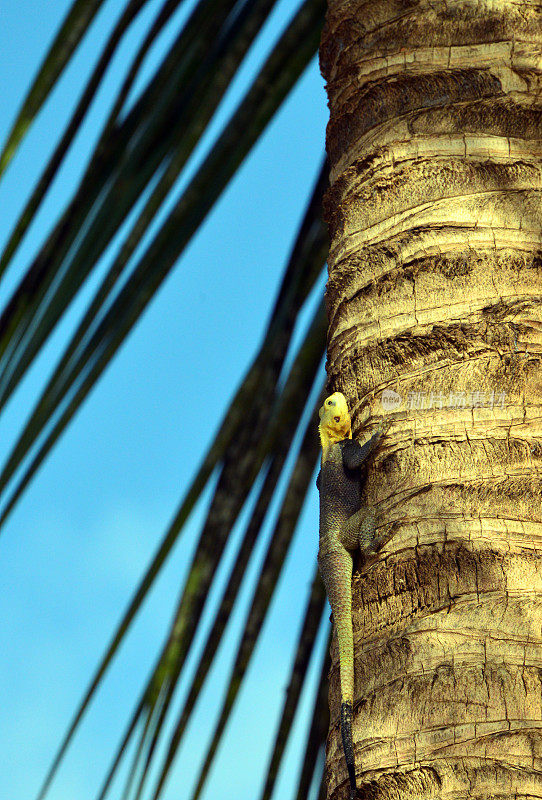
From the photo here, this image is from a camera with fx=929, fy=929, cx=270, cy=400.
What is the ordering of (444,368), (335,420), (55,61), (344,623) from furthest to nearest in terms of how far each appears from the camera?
(55,61)
(335,420)
(344,623)
(444,368)

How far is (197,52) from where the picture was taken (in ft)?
11.2

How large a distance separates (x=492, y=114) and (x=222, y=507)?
1.67m

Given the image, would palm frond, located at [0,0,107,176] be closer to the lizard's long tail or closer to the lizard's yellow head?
the lizard's yellow head

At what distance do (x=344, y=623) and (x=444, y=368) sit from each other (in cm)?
54

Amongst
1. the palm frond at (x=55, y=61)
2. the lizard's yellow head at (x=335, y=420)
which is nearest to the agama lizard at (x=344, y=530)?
the lizard's yellow head at (x=335, y=420)

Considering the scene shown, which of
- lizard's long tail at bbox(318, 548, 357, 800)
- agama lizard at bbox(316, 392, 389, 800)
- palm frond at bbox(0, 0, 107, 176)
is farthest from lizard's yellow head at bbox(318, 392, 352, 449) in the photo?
palm frond at bbox(0, 0, 107, 176)

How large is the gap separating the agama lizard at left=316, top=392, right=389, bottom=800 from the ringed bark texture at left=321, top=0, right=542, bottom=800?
1.5 inches

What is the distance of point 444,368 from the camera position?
5.65ft

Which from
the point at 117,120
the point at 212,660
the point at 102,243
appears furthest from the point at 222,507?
the point at 117,120

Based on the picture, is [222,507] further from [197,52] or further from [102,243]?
[197,52]

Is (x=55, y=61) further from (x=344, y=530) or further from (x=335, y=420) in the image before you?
(x=344, y=530)

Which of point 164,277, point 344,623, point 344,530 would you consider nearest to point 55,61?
point 164,277

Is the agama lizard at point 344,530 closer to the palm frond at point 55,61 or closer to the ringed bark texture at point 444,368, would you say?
the ringed bark texture at point 444,368

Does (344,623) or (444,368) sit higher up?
(444,368)
